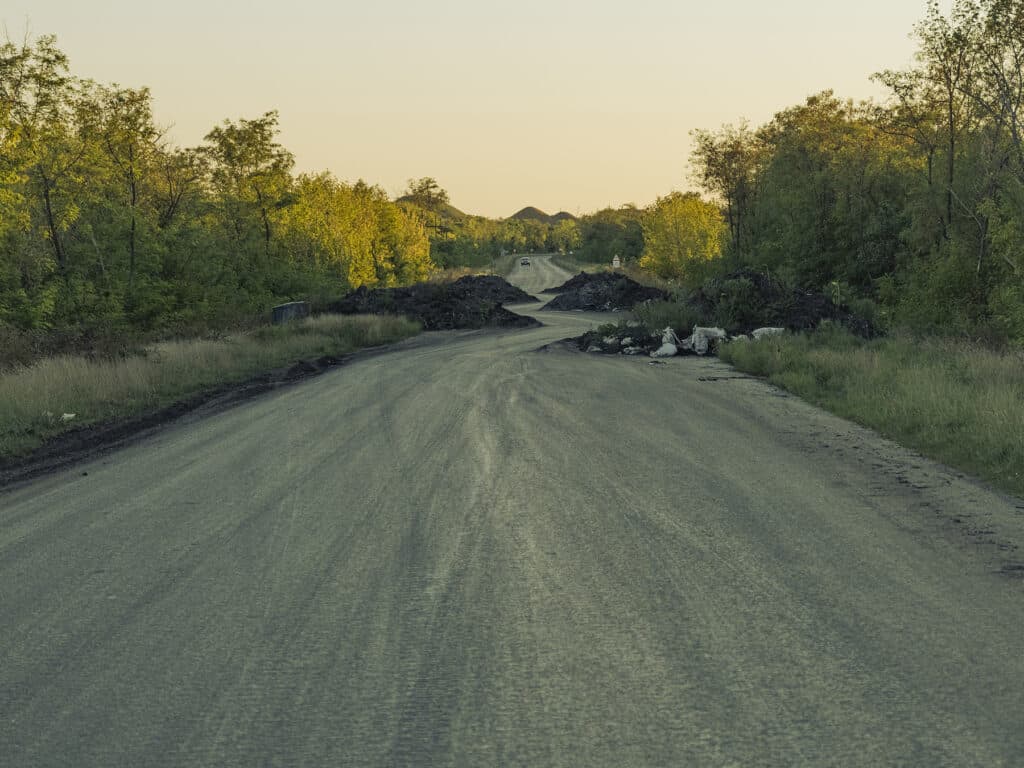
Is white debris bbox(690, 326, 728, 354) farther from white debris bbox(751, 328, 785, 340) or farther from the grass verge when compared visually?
the grass verge

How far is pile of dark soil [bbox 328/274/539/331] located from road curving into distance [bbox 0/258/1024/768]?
2946cm

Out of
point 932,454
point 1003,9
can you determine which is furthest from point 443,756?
point 1003,9

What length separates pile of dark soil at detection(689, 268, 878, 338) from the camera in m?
27.1

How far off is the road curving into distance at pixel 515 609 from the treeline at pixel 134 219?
62.7 ft

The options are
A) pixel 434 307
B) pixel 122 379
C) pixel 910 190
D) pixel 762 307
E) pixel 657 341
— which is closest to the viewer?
pixel 122 379

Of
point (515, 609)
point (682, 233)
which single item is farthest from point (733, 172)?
point (515, 609)

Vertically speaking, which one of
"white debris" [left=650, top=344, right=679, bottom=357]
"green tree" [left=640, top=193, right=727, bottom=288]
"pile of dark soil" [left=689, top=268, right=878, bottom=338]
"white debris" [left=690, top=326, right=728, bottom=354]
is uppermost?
"green tree" [left=640, top=193, right=727, bottom=288]

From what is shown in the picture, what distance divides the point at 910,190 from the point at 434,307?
2230 centimetres

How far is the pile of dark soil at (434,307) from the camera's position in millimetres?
39594

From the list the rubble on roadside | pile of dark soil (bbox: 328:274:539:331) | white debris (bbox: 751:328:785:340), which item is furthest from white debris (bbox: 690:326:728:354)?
pile of dark soil (bbox: 328:274:539:331)

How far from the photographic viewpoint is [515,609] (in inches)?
194

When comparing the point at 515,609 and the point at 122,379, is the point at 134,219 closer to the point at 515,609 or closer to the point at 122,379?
the point at 122,379

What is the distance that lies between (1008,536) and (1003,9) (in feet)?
84.0

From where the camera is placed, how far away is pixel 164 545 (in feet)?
21.4
